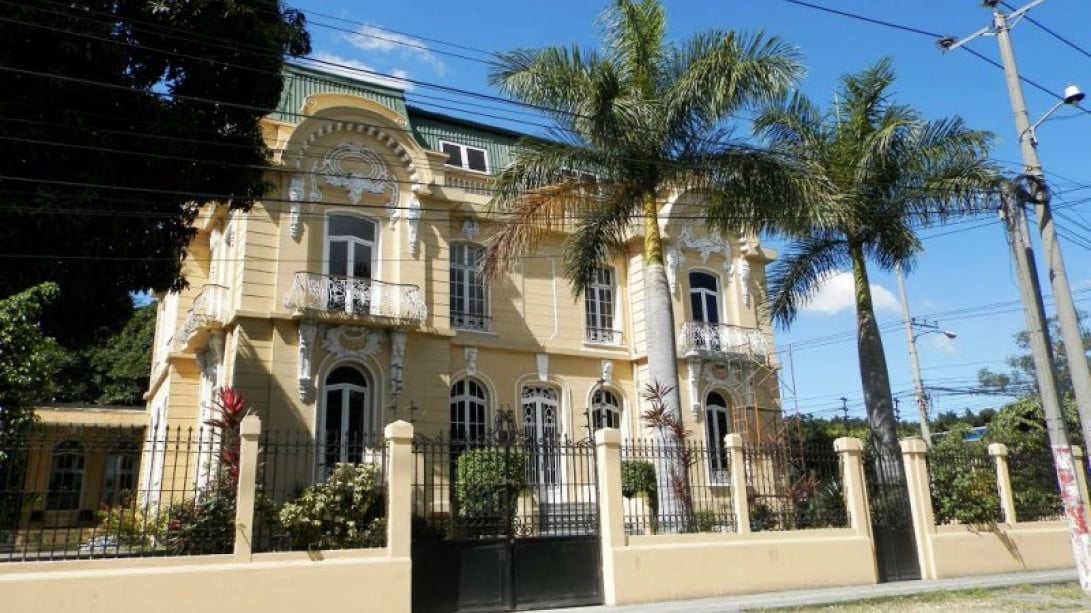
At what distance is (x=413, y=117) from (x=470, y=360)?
6.88 metres

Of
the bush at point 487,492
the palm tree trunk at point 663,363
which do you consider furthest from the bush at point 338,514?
the palm tree trunk at point 663,363

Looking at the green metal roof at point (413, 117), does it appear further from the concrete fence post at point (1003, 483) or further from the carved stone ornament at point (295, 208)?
the concrete fence post at point (1003, 483)

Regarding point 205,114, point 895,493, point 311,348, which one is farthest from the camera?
point 311,348

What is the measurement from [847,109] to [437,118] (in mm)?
10445

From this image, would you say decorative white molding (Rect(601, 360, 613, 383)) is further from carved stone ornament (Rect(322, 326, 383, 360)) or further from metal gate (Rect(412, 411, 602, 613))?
metal gate (Rect(412, 411, 602, 613))

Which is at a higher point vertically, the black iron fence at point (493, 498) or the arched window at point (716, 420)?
the arched window at point (716, 420)

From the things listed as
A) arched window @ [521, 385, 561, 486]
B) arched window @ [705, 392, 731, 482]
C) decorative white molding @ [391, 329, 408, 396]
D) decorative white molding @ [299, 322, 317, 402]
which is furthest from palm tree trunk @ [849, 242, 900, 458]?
decorative white molding @ [299, 322, 317, 402]

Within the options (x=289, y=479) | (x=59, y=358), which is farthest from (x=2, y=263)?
(x=59, y=358)

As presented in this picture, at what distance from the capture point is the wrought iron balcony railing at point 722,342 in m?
21.7

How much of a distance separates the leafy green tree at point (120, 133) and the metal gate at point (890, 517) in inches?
475

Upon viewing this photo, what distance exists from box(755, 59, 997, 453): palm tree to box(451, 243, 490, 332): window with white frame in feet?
23.1

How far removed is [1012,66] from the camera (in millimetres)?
13516

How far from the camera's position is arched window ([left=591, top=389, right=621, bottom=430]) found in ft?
70.6

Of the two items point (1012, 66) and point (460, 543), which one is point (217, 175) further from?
point (1012, 66)
